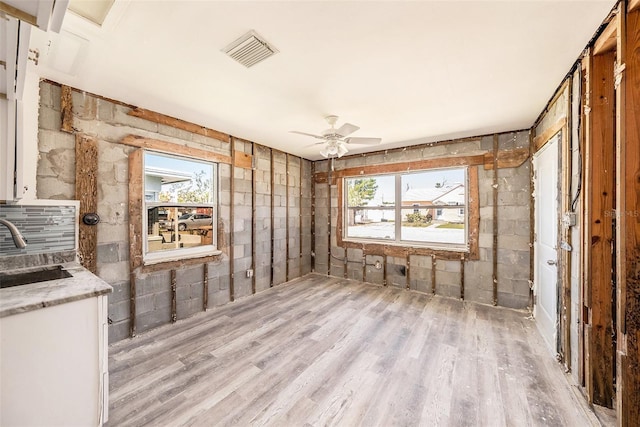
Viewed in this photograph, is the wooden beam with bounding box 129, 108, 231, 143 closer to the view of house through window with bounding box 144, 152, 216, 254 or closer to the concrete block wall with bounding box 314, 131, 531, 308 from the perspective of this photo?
the view of house through window with bounding box 144, 152, 216, 254

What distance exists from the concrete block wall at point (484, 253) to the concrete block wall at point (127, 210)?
187 centimetres

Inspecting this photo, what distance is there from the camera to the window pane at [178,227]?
3.07 meters

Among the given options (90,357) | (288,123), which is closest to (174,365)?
(90,357)

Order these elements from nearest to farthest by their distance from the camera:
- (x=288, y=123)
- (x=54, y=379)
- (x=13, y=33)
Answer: (x=13, y=33), (x=54, y=379), (x=288, y=123)

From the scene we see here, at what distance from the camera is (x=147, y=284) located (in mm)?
2902

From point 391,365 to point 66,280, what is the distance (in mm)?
2588

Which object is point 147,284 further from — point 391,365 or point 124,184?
point 391,365

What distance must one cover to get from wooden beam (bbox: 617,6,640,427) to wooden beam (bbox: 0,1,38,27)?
2.64 metres

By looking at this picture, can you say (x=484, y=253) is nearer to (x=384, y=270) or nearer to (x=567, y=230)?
(x=384, y=270)

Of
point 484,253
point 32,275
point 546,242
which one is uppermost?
point 546,242

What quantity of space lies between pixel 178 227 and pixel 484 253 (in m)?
4.48

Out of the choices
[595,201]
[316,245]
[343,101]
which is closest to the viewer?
[595,201]

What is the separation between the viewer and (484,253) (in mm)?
3809

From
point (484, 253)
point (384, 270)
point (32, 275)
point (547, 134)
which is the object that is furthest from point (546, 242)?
point (32, 275)
